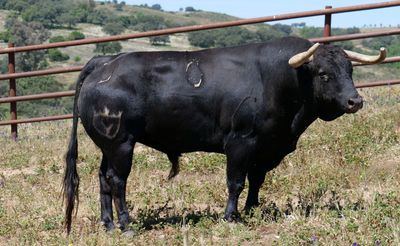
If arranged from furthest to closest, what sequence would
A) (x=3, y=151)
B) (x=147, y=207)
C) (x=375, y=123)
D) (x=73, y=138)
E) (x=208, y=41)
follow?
1. (x=208, y=41)
2. (x=3, y=151)
3. (x=375, y=123)
4. (x=147, y=207)
5. (x=73, y=138)

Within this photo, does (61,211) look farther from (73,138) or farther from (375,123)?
(375,123)

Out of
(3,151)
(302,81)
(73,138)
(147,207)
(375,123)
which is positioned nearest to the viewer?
(302,81)

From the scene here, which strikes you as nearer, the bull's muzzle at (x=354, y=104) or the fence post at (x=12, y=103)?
the bull's muzzle at (x=354, y=104)

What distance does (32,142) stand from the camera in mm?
10086

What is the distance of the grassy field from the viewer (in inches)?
202

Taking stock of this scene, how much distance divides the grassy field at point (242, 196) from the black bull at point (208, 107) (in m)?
0.37

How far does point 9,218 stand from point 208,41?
219 ft

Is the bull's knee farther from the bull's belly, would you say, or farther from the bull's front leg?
the bull's front leg

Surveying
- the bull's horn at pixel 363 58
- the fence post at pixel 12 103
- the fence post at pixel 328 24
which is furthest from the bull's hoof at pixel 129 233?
the fence post at pixel 12 103

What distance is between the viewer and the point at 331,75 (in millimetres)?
5488

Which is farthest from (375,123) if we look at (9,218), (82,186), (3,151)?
(3,151)

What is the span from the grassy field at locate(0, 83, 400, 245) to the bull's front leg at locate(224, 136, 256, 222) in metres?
0.17

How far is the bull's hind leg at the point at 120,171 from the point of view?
18.8 feet

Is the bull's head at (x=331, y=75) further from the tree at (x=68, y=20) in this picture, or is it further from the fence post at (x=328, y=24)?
the tree at (x=68, y=20)
